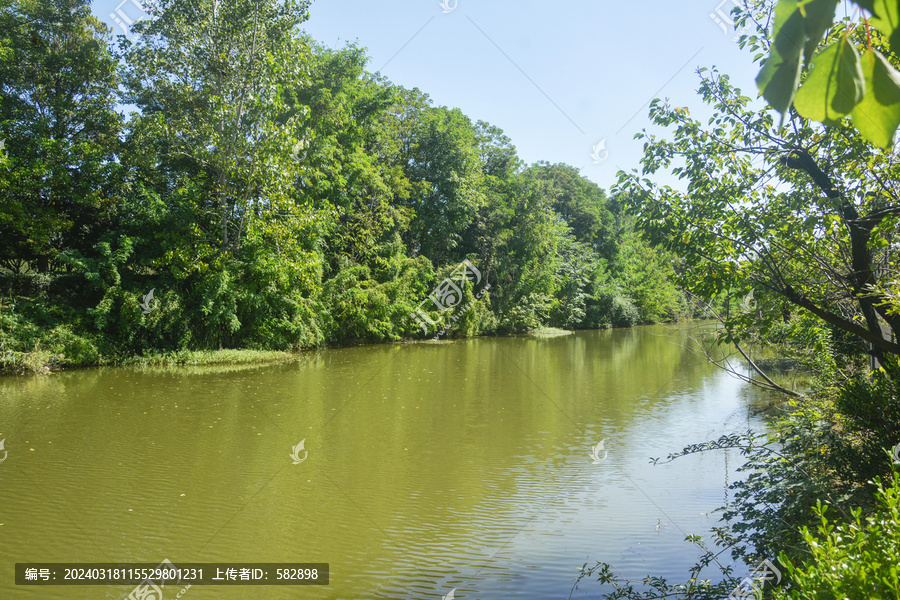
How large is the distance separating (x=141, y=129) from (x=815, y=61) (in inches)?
707

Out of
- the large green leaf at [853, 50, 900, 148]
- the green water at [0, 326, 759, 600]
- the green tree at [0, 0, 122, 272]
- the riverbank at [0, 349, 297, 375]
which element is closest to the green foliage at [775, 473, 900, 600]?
the large green leaf at [853, 50, 900, 148]

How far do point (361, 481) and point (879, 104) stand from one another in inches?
246

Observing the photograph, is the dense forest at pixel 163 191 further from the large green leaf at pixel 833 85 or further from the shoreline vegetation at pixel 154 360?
the large green leaf at pixel 833 85

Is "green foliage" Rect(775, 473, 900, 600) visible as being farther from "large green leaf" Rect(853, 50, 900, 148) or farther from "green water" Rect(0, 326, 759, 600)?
"green water" Rect(0, 326, 759, 600)

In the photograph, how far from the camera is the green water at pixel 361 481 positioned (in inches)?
175

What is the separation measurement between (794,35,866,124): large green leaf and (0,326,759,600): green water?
405 centimetres

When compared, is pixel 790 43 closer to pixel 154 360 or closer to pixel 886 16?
pixel 886 16

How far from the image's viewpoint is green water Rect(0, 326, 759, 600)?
14.6ft

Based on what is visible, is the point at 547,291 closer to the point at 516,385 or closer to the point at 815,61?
the point at 516,385

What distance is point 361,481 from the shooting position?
6.30 metres

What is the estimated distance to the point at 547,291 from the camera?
32.7m

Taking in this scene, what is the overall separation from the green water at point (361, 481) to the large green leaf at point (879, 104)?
4038 mm

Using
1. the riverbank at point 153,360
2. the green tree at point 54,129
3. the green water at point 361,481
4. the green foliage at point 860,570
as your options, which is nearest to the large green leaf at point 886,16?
the green foliage at point 860,570

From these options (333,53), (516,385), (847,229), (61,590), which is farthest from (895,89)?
(333,53)
